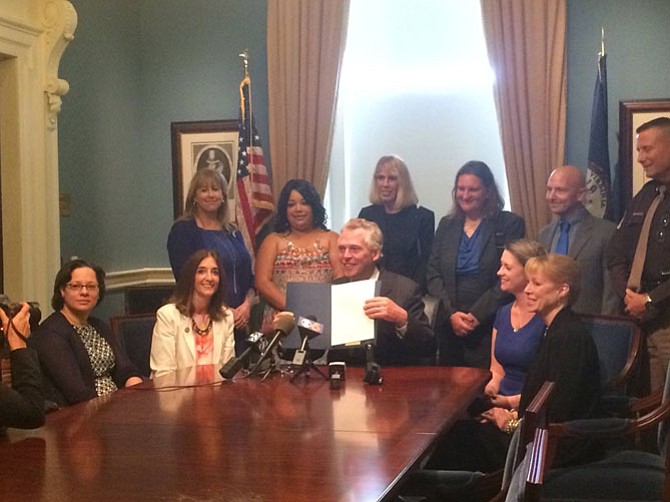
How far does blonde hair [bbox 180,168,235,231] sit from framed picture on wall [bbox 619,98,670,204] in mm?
2351

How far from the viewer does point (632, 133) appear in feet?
18.9

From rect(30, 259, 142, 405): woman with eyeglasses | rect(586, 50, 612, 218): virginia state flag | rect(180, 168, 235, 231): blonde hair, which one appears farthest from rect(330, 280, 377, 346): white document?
rect(586, 50, 612, 218): virginia state flag

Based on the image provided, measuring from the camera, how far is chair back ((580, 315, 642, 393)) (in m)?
4.48

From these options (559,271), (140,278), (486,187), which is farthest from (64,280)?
(140,278)

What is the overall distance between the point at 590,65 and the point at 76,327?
3527 millimetres

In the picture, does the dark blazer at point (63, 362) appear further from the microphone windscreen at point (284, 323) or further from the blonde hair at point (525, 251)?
the blonde hair at point (525, 251)

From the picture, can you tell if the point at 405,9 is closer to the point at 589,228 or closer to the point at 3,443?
the point at 589,228

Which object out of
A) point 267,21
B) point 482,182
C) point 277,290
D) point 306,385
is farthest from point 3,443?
point 267,21

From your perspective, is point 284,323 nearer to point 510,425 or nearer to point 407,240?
point 510,425

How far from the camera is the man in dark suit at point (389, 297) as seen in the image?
14.1 ft

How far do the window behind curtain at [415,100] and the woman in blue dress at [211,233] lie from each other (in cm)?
135

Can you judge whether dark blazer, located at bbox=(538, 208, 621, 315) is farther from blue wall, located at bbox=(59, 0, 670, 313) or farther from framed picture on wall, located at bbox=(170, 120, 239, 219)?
framed picture on wall, located at bbox=(170, 120, 239, 219)

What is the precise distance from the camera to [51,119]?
548 centimetres

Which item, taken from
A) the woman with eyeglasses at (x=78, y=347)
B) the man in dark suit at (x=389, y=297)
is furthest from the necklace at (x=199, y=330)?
the man in dark suit at (x=389, y=297)
